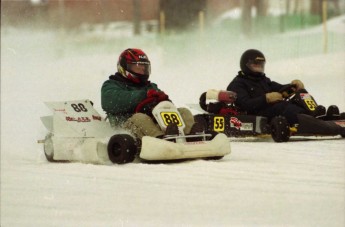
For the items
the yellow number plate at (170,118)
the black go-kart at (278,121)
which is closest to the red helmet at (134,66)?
the yellow number plate at (170,118)

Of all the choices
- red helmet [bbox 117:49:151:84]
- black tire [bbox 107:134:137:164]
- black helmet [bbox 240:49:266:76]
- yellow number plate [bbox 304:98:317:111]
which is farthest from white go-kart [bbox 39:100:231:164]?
black helmet [bbox 240:49:266:76]

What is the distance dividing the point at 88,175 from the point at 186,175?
612 mm

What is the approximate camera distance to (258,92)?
23.8 ft

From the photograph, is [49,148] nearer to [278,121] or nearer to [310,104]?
[278,121]

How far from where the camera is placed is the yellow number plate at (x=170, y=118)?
557cm

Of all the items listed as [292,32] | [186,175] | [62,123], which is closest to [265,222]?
[186,175]

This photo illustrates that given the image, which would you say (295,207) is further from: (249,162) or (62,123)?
(62,123)

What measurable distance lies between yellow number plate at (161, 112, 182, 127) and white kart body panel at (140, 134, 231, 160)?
0.76 ft

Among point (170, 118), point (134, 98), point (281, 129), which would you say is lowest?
point (281, 129)

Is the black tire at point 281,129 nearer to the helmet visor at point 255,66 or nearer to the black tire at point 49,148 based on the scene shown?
→ the helmet visor at point 255,66

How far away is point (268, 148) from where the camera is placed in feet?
20.6

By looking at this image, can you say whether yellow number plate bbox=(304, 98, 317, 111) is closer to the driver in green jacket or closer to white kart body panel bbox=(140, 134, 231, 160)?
the driver in green jacket

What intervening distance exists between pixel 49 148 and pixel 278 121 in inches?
74.0

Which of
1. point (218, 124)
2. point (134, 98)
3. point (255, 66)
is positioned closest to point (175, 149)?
point (134, 98)
